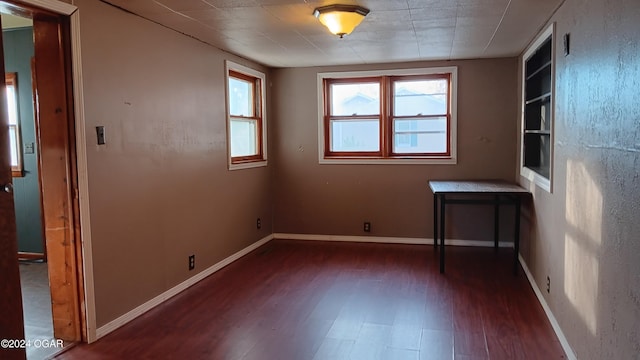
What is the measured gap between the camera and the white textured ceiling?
3186mm

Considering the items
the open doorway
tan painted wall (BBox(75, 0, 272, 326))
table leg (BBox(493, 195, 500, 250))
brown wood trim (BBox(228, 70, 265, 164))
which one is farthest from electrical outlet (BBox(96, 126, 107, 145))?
table leg (BBox(493, 195, 500, 250))

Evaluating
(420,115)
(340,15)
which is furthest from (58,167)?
(420,115)

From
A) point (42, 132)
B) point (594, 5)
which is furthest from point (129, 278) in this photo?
point (594, 5)

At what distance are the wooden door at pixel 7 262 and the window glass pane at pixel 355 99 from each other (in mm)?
3994

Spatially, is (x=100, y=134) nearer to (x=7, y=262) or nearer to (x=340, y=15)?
(x=7, y=262)

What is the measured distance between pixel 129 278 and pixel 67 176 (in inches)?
34.9

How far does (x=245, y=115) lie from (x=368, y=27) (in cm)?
216

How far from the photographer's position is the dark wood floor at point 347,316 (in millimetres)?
2906

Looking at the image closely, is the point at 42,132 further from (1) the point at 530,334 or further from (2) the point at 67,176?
(1) the point at 530,334

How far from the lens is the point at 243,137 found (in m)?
5.45

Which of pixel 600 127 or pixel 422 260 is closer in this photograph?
pixel 600 127

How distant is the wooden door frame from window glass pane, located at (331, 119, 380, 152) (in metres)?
3.47

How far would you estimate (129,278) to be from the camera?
11.1 ft

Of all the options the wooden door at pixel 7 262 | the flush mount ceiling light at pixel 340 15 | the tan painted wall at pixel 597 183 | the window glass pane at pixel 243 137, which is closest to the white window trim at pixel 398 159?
the window glass pane at pixel 243 137
